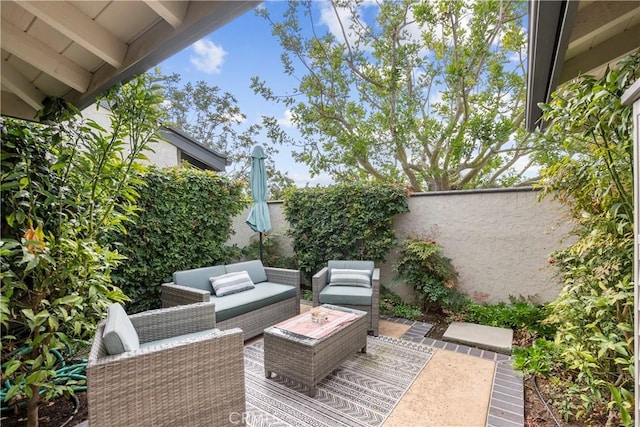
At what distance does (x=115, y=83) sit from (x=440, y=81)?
734 centimetres

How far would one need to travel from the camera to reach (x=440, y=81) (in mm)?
7367

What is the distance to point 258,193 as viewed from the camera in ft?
18.4

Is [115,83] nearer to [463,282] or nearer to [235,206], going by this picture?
[235,206]

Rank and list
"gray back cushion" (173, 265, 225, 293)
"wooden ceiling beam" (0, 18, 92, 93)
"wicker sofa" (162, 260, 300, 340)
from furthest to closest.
Result: 1. "gray back cushion" (173, 265, 225, 293)
2. "wicker sofa" (162, 260, 300, 340)
3. "wooden ceiling beam" (0, 18, 92, 93)

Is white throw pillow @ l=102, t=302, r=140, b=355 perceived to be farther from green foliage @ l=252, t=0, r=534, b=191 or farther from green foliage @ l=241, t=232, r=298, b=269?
green foliage @ l=252, t=0, r=534, b=191

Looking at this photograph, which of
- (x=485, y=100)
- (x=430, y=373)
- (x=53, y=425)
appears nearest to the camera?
(x=53, y=425)

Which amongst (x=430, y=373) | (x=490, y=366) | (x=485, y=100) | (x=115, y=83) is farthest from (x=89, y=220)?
(x=485, y=100)

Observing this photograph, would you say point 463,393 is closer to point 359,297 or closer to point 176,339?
point 359,297

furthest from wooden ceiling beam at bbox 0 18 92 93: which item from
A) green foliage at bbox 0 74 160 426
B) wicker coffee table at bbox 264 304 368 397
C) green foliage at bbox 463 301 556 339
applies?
green foliage at bbox 463 301 556 339

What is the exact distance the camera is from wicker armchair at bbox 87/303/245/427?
6.36ft

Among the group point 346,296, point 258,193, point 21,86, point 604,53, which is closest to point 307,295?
point 346,296

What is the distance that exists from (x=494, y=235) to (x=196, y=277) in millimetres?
4950

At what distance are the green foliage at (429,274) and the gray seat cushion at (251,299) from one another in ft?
6.94

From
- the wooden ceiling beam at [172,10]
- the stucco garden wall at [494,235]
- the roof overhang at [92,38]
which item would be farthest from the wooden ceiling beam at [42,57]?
the stucco garden wall at [494,235]
